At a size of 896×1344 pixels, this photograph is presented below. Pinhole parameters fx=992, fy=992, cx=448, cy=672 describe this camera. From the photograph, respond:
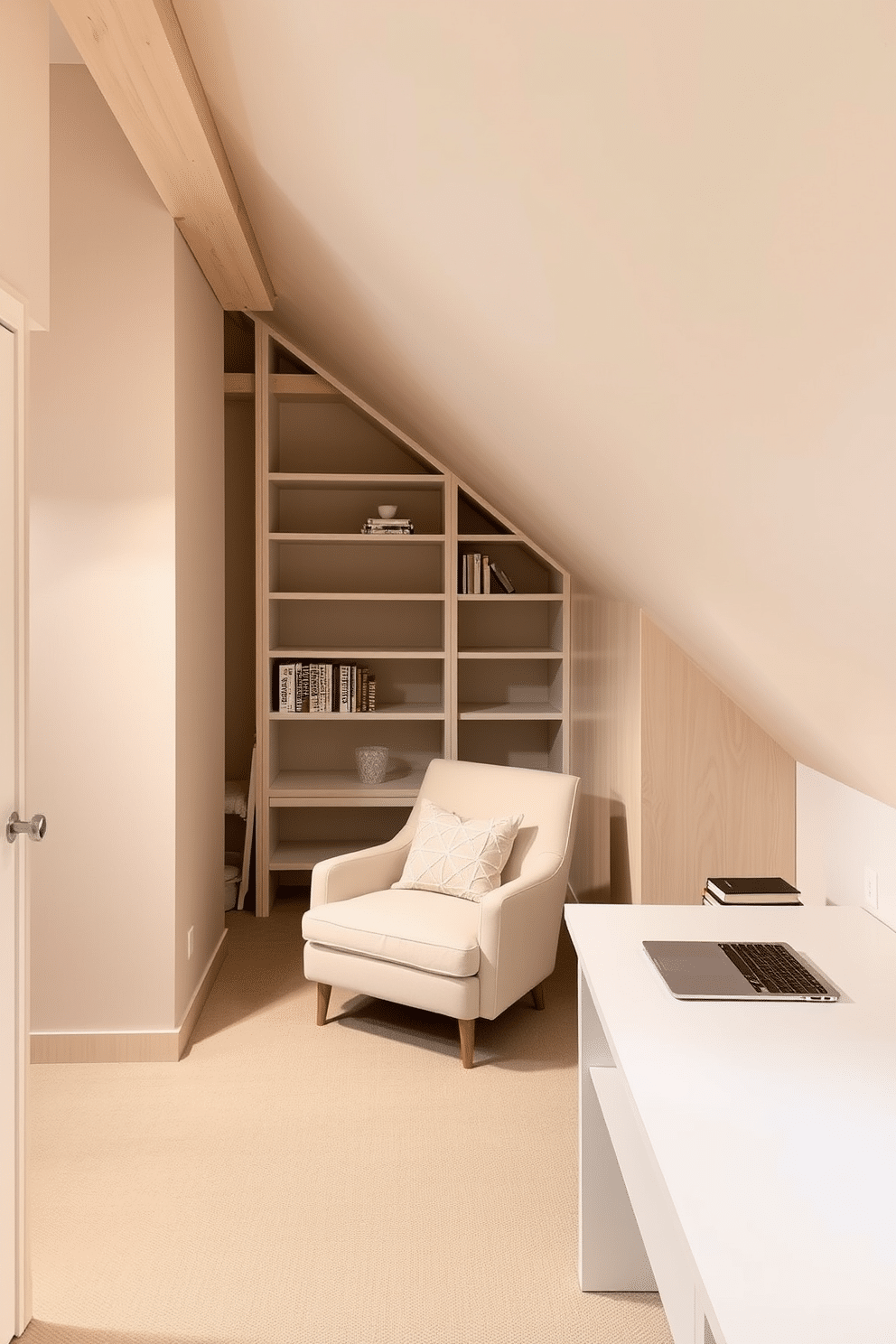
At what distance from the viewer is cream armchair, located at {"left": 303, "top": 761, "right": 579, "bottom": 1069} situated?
9.31 feet

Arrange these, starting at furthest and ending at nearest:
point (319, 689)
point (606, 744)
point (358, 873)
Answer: point (319, 689), point (606, 744), point (358, 873)

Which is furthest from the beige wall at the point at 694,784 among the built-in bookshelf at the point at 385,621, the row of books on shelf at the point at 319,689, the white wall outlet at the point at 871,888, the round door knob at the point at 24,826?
the round door knob at the point at 24,826

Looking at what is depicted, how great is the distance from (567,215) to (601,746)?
281cm

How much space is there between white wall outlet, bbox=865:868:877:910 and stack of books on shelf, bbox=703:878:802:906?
22cm

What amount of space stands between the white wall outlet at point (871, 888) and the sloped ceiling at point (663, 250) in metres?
0.20

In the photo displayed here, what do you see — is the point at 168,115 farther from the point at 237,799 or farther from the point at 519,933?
the point at 237,799

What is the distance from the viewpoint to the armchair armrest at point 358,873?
3156 millimetres

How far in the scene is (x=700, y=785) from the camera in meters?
3.04

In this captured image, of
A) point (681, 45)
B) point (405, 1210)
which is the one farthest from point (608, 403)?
point (405, 1210)

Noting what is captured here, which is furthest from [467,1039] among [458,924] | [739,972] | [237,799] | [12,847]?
[237,799]

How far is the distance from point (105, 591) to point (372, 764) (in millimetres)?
1763

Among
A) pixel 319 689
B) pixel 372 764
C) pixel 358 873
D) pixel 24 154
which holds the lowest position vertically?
pixel 358 873

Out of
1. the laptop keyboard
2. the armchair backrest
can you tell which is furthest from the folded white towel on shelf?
the laptop keyboard

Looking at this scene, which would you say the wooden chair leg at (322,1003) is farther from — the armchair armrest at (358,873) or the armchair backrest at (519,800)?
the armchair backrest at (519,800)
